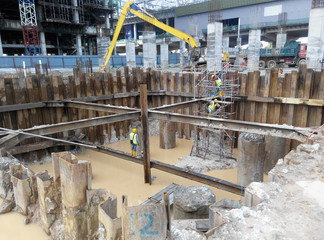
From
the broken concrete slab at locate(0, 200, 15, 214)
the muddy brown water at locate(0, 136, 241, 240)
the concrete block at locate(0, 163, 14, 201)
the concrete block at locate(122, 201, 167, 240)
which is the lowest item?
the muddy brown water at locate(0, 136, 241, 240)

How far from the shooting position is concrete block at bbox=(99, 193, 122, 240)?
11.8ft

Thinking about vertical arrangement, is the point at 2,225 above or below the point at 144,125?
below

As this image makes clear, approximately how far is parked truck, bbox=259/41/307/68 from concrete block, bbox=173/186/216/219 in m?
26.1

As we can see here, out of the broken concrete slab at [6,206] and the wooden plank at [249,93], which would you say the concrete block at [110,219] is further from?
the wooden plank at [249,93]

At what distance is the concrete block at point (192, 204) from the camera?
212 inches

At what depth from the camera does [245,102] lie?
10250 mm

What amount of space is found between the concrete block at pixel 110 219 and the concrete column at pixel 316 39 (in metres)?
16.8

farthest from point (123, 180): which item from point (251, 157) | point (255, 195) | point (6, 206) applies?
point (255, 195)

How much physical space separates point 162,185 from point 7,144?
4490 mm

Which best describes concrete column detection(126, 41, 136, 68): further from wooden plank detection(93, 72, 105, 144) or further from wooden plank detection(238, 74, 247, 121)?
wooden plank detection(238, 74, 247, 121)

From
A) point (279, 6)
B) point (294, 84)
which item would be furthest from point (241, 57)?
point (294, 84)

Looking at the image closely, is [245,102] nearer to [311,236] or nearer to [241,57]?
[311,236]

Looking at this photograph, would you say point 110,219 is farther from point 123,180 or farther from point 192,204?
point 123,180

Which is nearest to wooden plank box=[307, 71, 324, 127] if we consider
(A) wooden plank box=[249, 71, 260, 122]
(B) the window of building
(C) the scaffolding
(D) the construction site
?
(D) the construction site
